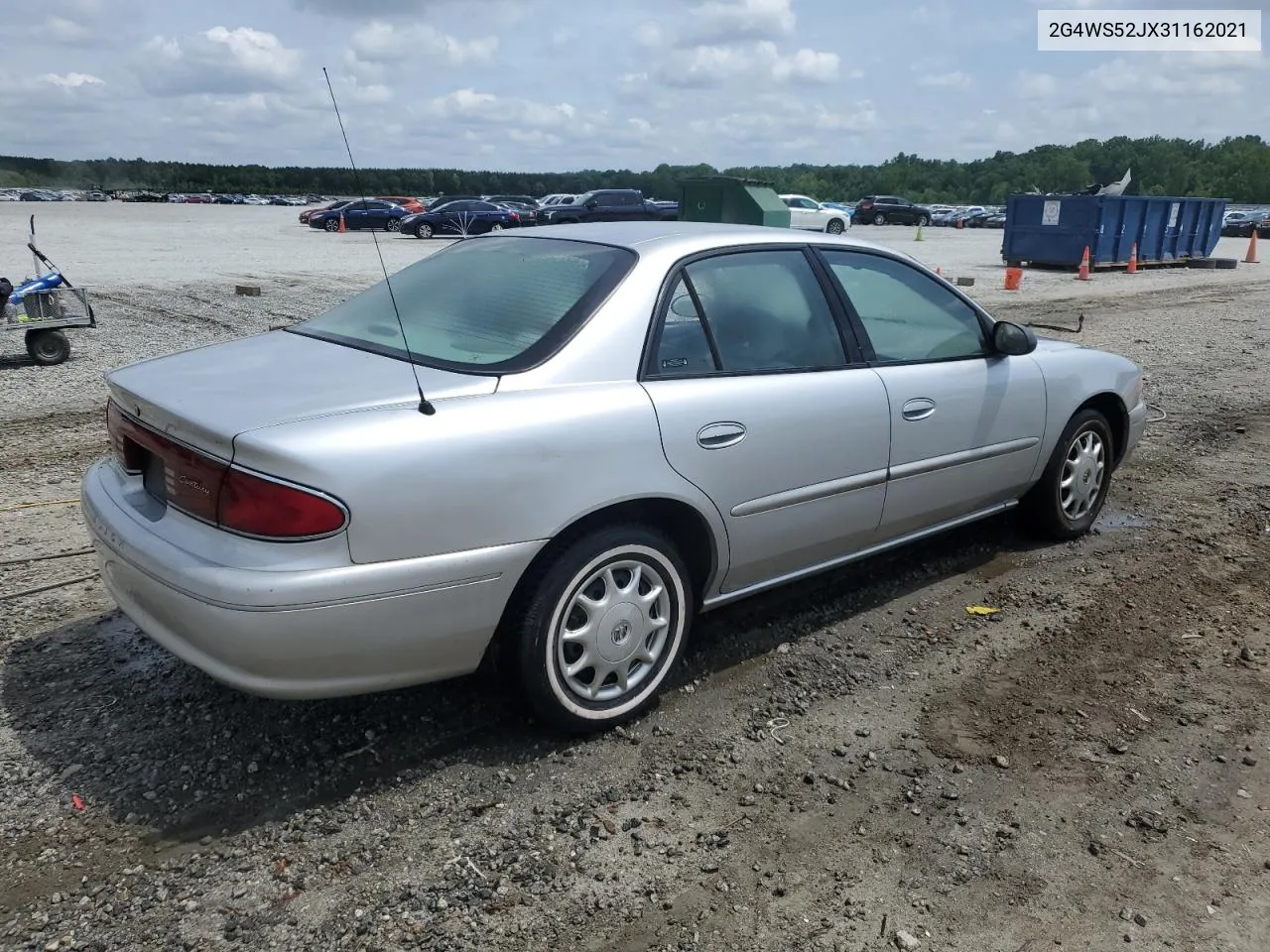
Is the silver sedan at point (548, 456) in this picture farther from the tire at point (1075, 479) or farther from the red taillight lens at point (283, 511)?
the tire at point (1075, 479)

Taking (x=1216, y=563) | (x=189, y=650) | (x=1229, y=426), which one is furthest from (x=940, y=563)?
(x=1229, y=426)

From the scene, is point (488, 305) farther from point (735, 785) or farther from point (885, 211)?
point (885, 211)

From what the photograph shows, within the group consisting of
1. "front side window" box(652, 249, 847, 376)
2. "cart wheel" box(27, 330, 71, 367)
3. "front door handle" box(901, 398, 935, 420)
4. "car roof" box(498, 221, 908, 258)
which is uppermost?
"car roof" box(498, 221, 908, 258)

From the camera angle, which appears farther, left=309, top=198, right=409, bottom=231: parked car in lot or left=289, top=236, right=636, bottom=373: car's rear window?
left=309, top=198, right=409, bottom=231: parked car in lot

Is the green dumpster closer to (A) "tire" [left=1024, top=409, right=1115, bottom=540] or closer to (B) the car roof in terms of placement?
(A) "tire" [left=1024, top=409, right=1115, bottom=540]

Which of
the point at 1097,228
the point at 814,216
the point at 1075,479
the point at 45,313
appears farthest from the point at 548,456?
the point at 814,216

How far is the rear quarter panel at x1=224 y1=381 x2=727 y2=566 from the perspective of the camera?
260cm

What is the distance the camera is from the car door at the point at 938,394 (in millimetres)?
3965

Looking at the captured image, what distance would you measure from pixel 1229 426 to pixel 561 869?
23.0 feet

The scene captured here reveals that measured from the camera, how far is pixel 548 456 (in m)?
2.87

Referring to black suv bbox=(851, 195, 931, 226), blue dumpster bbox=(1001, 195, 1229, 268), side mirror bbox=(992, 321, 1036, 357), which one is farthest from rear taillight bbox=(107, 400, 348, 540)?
black suv bbox=(851, 195, 931, 226)

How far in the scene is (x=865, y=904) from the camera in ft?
8.20

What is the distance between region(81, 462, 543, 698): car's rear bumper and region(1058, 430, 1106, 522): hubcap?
10.4 ft

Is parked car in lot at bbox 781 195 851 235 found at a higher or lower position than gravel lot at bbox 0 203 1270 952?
higher
